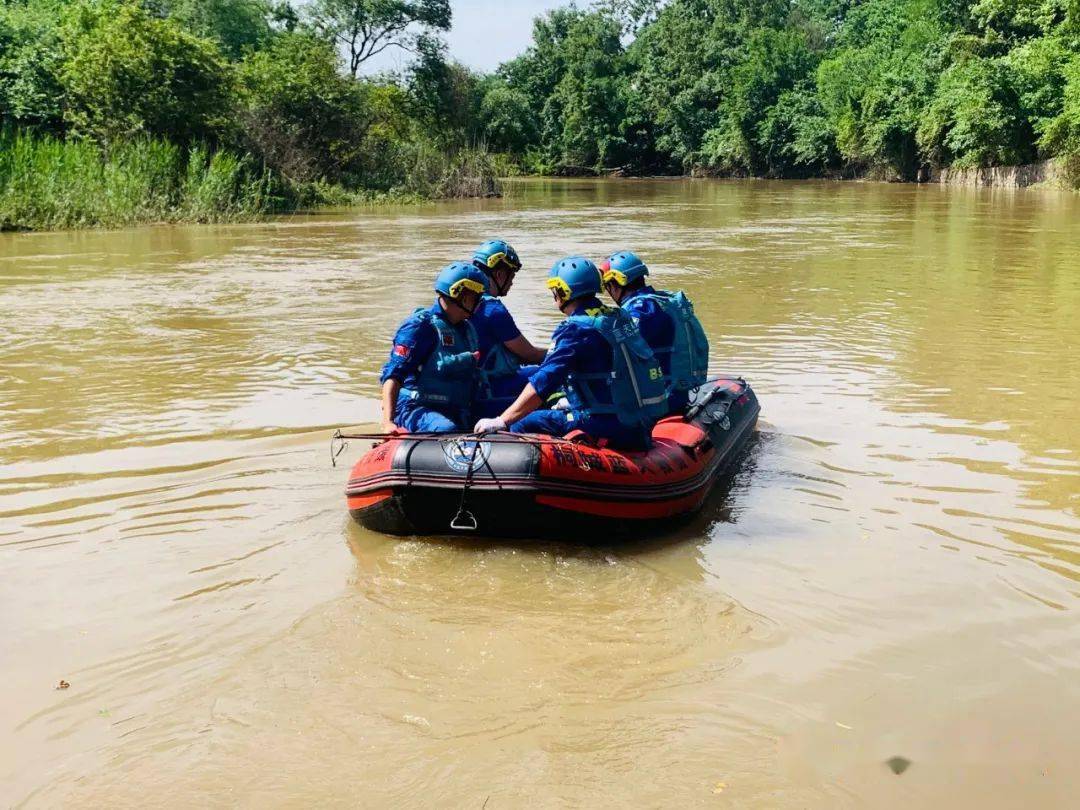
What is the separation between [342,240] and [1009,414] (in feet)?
49.1

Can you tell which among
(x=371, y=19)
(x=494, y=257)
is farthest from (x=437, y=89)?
(x=494, y=257)

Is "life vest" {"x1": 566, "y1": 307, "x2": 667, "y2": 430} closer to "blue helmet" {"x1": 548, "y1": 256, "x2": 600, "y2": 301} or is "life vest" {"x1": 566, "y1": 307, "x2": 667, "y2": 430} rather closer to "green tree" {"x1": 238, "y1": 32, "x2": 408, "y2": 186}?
"blue helmet" {"x1": 548, "y1": 256, "x2": 600, "y2": 301}

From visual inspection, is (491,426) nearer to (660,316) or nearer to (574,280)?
(574,280)

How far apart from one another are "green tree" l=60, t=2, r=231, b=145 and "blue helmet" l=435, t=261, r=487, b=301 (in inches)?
791

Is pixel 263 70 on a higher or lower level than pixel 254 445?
higher

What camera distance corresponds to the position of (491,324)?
6.32 m

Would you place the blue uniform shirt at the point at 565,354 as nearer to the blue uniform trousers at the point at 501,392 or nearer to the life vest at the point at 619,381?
the life vest at the point at 619,381

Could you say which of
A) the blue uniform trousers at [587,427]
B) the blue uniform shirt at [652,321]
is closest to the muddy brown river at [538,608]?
the blue uniform trousers at [587,427]

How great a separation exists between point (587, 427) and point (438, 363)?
892 millimetres

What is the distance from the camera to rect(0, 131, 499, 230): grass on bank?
65.0 feet

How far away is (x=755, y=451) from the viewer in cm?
716

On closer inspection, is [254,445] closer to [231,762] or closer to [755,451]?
[755,451]

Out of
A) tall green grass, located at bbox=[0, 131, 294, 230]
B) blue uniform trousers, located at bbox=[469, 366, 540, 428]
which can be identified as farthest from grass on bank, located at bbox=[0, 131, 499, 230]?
blue uniform trousers, located at bbox=[469, 366, 540, 428]

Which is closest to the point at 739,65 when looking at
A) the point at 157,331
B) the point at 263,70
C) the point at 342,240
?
the point at 263,70
